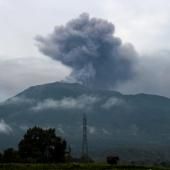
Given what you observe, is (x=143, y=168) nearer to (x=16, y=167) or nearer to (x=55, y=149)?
(x=16, y=167)

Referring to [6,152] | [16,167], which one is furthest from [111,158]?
[6,152]

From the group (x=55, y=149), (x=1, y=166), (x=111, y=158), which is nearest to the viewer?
(x=1, y=166)

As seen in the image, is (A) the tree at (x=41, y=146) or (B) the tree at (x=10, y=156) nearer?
(B) the tree at (x=10, y=156)

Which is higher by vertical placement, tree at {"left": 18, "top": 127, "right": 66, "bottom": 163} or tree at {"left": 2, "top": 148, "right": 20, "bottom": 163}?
tree at {"left": 18, "top": 127, "right": 66, "bottom": 163}

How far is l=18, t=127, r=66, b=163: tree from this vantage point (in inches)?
4178

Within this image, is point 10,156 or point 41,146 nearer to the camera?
point 10,156

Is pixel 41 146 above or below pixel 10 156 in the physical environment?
above

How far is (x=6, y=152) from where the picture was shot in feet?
357

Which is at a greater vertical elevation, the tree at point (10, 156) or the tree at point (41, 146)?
the tree at point (41, 146)

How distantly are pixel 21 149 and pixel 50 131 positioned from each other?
278 inches

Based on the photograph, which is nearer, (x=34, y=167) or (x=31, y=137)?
(x=34, y=167)

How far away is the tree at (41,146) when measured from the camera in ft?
348

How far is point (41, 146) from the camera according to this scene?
112m

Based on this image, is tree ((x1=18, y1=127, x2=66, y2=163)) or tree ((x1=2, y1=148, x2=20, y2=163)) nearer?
tree ((x1=2, y1=148, x2=20, y2=163))
